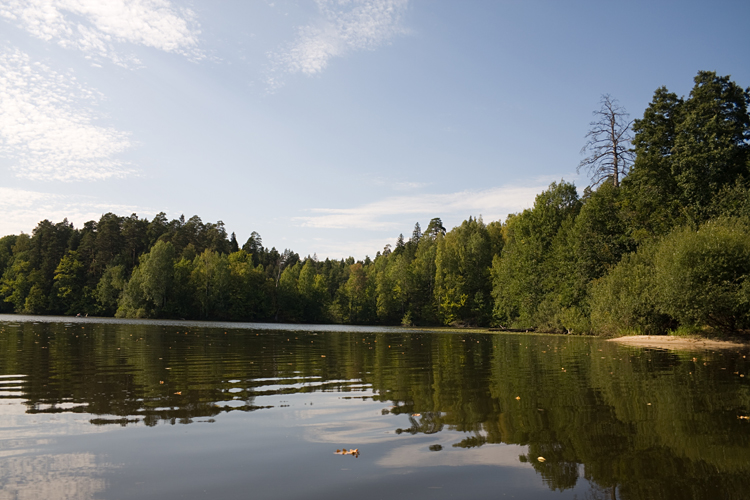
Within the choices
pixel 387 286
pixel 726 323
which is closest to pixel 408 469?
pixel 726 323

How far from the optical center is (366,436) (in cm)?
734

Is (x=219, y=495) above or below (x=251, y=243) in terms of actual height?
below

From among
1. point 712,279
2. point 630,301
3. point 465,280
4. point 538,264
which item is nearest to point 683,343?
point 712,279

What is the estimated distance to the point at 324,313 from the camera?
116500 mm

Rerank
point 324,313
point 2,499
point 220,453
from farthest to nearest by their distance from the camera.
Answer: point 324,313
point 220,453
point 2,499

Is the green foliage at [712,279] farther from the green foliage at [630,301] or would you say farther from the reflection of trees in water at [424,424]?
the reflection of trees in water at [424,424]

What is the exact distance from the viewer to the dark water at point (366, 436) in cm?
517

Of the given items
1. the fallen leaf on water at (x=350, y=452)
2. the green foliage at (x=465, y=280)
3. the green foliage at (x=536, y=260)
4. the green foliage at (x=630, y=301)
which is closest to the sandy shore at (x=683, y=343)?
the green foliage at (x=630, y=301)

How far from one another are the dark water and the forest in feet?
94.3

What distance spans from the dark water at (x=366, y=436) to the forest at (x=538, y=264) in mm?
28729

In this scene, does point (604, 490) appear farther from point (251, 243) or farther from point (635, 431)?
point (251, 243)

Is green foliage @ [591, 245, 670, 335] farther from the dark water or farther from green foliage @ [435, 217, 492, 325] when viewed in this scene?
green foliage @ [435, 217, 492, 325]

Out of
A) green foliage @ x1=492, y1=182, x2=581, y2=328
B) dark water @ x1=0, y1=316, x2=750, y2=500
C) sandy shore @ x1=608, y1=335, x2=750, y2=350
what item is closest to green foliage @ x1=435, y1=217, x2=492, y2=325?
green foliage @ x1=492, y1=182, x2=581, y2=328

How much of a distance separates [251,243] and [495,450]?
15806cm
